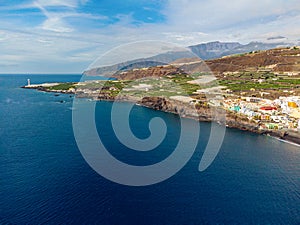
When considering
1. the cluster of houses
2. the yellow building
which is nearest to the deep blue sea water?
the cluster of houses

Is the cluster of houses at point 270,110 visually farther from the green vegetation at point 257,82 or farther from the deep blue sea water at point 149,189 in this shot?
the green vegetation at point 257,82

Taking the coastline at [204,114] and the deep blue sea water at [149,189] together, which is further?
the coastline at [204,114]

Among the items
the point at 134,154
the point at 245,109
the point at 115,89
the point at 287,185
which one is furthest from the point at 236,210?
the point at 115,89

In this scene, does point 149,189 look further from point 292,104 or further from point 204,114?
point 292,104

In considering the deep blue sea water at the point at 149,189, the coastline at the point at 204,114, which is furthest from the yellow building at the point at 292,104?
the deep blue sea water at the point at 149,189

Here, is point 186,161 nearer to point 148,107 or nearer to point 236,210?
point 236,210
